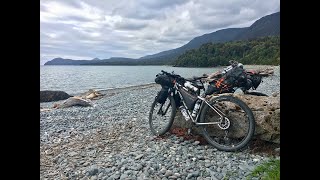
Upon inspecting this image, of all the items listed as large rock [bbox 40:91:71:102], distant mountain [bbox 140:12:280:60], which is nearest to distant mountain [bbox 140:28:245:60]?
distant mountain [bbox 140:12:280:60]

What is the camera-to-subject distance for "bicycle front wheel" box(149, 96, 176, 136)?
3684 millimetres

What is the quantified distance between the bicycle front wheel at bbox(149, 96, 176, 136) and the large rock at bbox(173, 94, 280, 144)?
81 cm

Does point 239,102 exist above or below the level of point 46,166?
above

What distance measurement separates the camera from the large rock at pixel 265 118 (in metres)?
3.08

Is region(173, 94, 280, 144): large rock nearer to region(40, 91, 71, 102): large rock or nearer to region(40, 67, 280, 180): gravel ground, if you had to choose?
region(40, 67, 280, 180): gravel ground

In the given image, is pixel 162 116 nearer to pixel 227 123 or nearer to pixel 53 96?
pixel 227 123

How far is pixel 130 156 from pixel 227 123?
113 centimetres

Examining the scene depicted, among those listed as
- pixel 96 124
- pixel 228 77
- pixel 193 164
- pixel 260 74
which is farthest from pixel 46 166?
pixel 260 74

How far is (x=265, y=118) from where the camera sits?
313 cm

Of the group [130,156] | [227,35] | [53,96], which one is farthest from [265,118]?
[53,96]

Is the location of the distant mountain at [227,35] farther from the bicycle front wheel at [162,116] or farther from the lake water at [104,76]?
the bicycle front wheel at [162,116]
